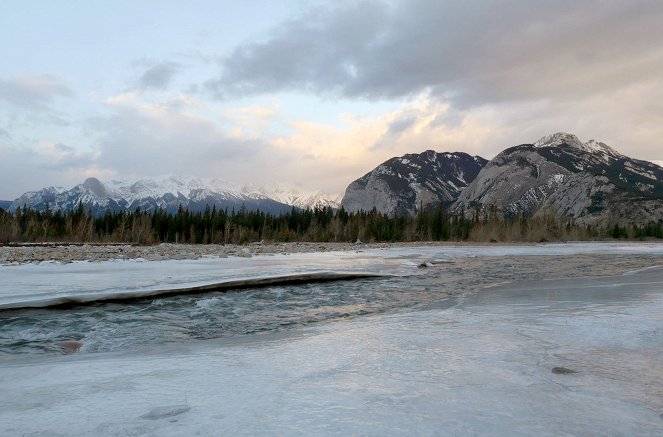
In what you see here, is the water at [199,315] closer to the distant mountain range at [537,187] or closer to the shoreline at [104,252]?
the shoreline at [104,252]

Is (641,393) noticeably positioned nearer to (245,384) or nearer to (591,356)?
(591,356)

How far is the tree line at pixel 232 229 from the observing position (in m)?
22.9

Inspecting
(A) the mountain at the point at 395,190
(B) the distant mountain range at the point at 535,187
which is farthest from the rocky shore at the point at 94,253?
(A) the mountain at the point at 395,190

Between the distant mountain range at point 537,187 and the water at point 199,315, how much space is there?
332ft

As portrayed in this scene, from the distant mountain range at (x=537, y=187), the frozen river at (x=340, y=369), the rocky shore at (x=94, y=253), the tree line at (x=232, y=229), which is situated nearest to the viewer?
the frozen river at (x=340, y=369)

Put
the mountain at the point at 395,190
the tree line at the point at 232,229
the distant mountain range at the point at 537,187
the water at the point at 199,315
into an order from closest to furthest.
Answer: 1. the water at the point at 199,315
2. the tree line at the point at 232,229
3. the distant mountain range at the point at 537,187
4. the mountain at the point at 395,190

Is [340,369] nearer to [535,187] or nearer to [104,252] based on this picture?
[104,252]

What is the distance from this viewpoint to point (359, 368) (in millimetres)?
2520

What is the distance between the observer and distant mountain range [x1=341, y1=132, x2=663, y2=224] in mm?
101125

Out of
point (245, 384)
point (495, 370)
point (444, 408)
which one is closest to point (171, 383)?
point (245, 384)

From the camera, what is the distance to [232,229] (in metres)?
31.5

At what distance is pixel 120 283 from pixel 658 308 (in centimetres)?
638

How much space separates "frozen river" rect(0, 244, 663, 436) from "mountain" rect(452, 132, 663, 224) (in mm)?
95252

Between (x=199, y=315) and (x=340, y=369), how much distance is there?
104 inches
